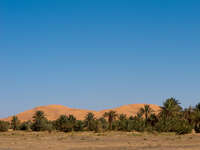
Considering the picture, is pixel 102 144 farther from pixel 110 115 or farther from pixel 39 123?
pixel 39 123

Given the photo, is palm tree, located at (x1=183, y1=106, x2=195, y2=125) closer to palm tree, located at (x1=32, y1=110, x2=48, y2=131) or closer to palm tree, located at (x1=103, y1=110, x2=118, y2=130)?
palm tree, located at (x1=103, y1=110, x2=118, y2=130)

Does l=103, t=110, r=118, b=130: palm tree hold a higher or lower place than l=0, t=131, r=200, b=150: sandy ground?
higher

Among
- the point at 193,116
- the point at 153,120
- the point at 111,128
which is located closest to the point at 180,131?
the point at 193,116

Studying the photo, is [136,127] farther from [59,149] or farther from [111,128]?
[59,149]

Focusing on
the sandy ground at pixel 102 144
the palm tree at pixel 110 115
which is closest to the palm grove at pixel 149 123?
the palm tree at pixel 110 115

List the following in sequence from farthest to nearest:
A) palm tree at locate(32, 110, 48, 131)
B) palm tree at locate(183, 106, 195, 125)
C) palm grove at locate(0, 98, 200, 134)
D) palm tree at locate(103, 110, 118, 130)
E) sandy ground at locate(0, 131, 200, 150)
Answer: palm tree at locate(103, 110, 118, 130), palm tree at locate(32, 110, 48, 131), palm tree at locate(183, 106, 195, 125), palm grove at locate(0, 98, 200, 134), sandy ground at locate(0, 131, 200, 150)

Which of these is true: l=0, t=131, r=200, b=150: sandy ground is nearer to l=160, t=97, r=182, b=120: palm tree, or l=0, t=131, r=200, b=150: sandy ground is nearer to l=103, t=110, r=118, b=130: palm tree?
l=160, t=97, r=182, b=120: palm tree

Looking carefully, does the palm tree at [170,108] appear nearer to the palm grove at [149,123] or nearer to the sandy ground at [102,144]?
the palm grove at [149,123]

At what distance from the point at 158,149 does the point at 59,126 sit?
61.4 meters

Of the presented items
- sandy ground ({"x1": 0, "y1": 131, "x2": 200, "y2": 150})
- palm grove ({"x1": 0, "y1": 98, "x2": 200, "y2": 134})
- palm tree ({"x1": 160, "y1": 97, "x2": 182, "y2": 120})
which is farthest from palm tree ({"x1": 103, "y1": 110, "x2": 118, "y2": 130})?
sandy ground ({"x1": 0, "y1": 131, "x2": 200, "y2": 150})

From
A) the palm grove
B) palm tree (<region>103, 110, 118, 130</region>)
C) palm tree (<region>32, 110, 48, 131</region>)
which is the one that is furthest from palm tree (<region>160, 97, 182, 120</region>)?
palm tree (<region>32, 110, 48, 131</region>)

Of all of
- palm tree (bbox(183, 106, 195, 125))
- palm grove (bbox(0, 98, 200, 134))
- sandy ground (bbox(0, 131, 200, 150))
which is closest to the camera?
sandy ground (bbox(0, 131, 200, 150))

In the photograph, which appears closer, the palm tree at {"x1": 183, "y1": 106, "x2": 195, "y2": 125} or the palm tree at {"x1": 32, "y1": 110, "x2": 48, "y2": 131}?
the palm tree at {"x1": 183, "y1": 106, "x2": 195, "y2": 125}

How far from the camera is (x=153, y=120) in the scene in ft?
290
